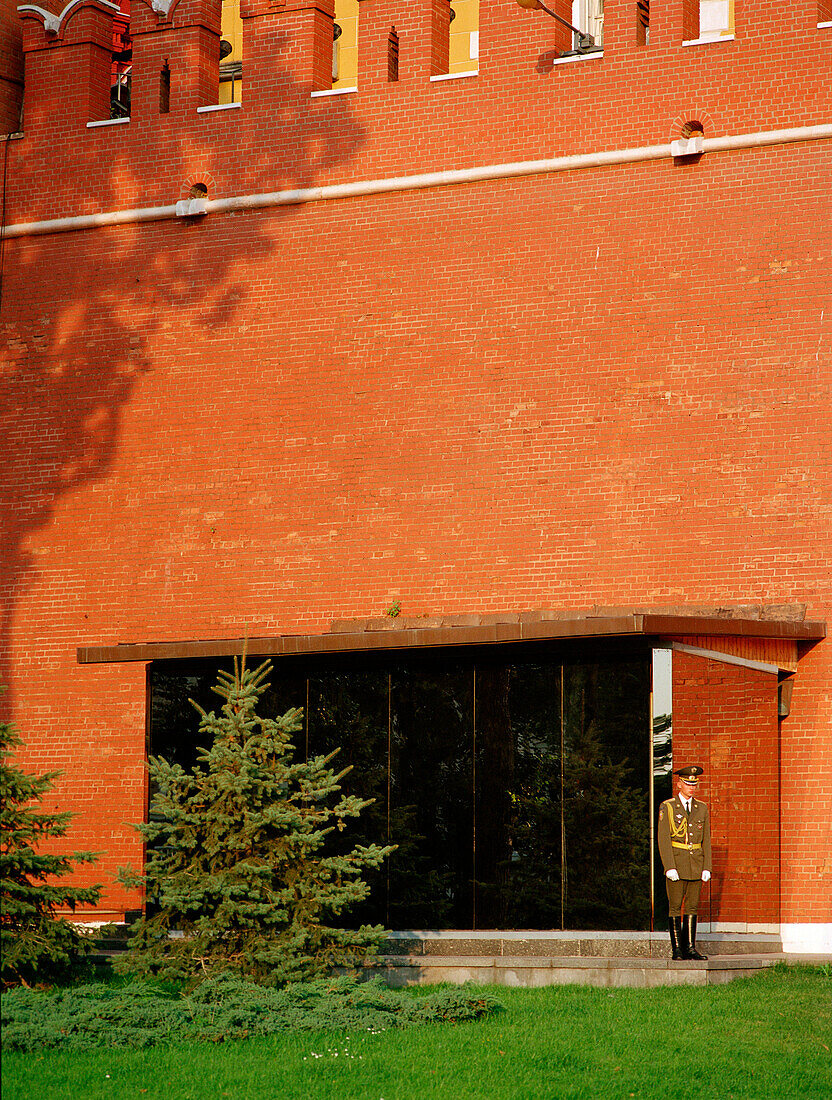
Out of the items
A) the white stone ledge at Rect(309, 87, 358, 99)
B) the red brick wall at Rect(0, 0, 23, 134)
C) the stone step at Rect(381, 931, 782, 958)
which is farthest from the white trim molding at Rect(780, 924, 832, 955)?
the red brick wall at Rect(0, 0, 23, 134)

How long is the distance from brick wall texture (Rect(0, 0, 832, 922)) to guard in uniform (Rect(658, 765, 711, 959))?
0.88 m

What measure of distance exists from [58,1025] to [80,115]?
12.6 m

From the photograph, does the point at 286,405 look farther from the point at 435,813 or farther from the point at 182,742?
the point at 435,813

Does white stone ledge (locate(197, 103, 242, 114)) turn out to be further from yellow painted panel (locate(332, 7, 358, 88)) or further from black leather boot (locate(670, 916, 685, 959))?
black leather boot (locate(670, 916, 685, 959))

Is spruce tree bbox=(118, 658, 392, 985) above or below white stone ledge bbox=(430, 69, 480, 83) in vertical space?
below

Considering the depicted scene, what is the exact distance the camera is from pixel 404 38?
59.7 ft

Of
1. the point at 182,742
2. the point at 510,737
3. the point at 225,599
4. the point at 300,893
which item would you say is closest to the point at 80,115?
the point at 225,599

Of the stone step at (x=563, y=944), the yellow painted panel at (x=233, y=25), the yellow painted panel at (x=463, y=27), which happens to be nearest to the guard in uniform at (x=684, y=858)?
the stone step at (x=563, y=944)

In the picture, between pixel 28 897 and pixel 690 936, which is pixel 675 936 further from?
pixel 28 897

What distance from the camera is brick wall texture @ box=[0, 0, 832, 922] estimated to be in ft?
52.6

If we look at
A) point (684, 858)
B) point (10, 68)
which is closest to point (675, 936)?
point (684, 858)

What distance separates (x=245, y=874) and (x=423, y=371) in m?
7.29

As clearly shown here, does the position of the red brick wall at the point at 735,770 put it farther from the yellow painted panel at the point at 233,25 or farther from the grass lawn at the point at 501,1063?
the yellow painted panel at the point at 233,25

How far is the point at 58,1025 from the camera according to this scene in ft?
34.4
